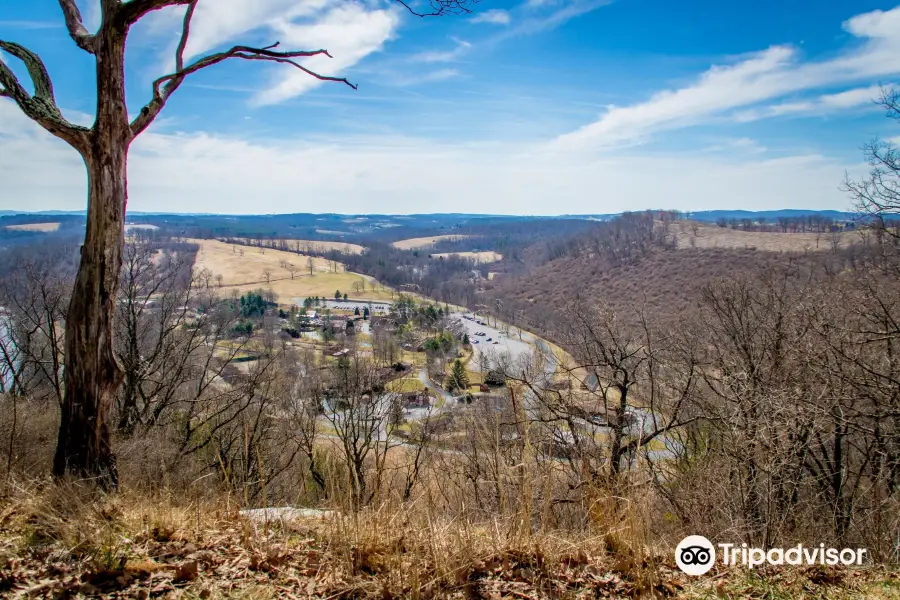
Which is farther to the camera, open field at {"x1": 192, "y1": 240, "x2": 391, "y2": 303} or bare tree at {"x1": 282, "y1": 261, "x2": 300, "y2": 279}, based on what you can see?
bare tree at {"x1": 282, "y1": 261, "x2": 300, "y2": 279}

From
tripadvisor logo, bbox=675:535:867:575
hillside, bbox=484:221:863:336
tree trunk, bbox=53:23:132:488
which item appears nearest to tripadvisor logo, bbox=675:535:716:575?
tripadvisor logo, bbox=675:535:867:575

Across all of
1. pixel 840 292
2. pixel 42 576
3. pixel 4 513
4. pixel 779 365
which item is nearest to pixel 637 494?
pixel 42 576

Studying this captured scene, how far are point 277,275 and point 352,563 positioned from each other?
130m

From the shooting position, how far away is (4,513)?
3250 millimetres

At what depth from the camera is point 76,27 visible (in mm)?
4094

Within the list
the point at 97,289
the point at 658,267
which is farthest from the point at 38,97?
the point at 658,267

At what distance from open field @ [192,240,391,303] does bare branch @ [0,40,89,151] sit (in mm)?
101354

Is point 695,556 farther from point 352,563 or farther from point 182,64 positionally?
point 182,64

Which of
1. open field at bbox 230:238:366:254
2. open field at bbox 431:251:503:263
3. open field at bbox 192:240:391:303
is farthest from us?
open field at bbox 230:238:366:254

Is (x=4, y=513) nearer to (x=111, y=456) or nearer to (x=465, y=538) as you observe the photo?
(x=111, y=456)

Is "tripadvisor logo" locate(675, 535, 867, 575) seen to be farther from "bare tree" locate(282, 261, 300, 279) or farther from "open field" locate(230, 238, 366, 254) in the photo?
"open field" locate(230, 238, 366, 254)

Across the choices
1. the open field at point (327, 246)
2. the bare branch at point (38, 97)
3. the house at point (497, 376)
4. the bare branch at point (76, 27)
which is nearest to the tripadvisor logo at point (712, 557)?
the house at point (497, 376)

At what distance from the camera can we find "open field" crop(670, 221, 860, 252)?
7618 centimetres

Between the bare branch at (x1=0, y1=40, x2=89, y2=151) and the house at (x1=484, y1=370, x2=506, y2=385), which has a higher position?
the bare branch at (x1=0, y1=40, x2=89, y2=151)
